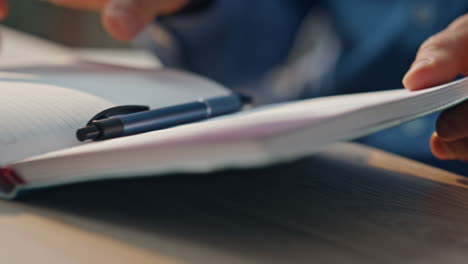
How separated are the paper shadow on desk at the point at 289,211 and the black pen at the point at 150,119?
1.1 inches

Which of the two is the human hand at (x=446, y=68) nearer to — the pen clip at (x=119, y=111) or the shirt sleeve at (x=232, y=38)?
the pen clip at (x=119, y=111)

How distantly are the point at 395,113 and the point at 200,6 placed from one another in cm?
45

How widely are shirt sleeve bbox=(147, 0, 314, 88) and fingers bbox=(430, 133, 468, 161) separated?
0.34m

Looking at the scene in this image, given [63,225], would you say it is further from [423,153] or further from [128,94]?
[423,153]

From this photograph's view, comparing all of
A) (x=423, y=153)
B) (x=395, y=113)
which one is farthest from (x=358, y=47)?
(x=395, y=113)

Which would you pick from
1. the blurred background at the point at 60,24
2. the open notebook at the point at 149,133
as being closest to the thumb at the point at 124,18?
the open notebook at the point at 149,133

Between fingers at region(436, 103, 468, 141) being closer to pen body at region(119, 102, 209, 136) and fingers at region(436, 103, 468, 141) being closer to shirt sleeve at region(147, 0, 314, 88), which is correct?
pen body at region(119, 102, 209, 136)

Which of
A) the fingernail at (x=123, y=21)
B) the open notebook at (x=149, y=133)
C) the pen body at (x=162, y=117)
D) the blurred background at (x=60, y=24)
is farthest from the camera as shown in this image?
the blurred background at (x=60, y=24)

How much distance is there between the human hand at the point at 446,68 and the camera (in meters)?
0.28

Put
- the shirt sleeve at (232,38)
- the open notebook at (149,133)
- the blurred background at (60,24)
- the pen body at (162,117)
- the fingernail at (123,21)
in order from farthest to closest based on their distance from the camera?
the blurred background at (60,24) → the shirt sleeve at (232,38) → the fingernail at (123,21) → the pen body at (162,117) → the open notebook at (149,133)

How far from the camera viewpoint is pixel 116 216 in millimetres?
228

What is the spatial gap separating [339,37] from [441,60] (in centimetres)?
34

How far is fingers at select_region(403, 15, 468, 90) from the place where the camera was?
0.28 metres

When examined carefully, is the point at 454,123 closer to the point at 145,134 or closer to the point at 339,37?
the point at 145,134
